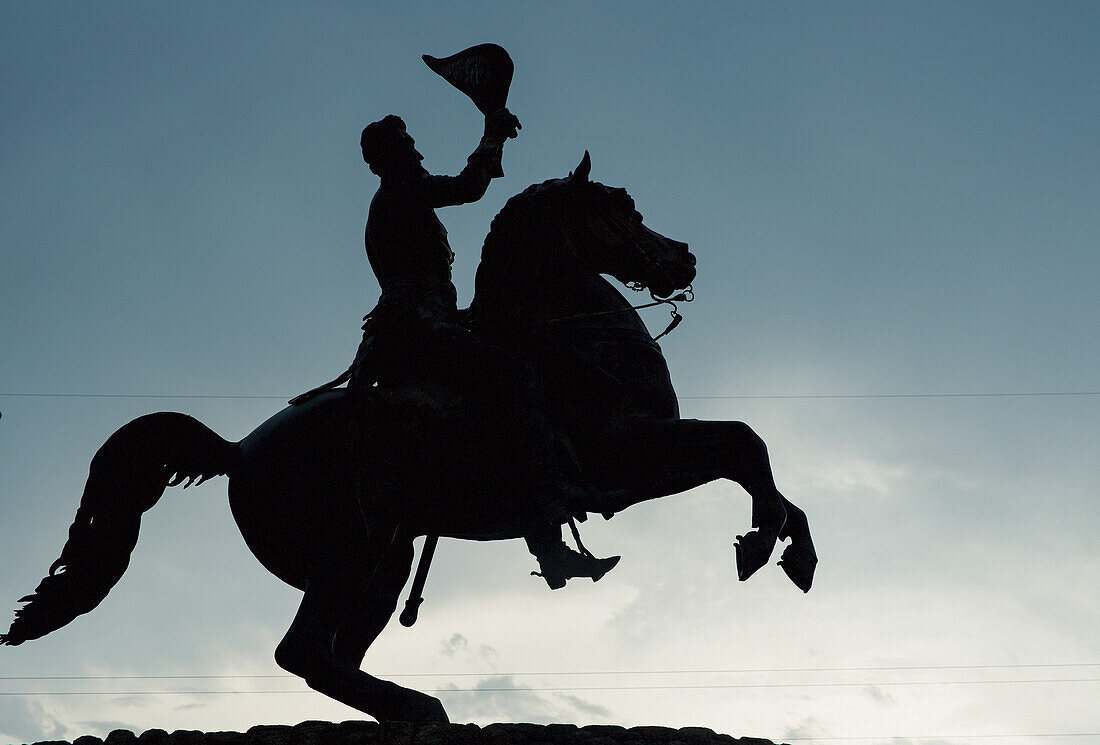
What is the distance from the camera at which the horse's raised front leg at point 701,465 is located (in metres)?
7.04

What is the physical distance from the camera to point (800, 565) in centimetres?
706

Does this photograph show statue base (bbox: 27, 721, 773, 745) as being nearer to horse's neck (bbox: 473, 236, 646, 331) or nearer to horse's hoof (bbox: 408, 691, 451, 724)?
horse's hoof (bbox: 408, 691, 451, 724)

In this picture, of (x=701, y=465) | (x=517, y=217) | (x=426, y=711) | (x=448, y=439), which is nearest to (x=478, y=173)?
(x=517, y=217)

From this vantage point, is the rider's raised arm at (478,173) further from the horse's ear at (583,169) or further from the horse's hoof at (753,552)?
the horse's hoof at (753,552)

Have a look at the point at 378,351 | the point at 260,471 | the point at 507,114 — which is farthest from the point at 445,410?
the point at 507,114

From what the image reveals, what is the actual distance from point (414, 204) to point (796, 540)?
279cm

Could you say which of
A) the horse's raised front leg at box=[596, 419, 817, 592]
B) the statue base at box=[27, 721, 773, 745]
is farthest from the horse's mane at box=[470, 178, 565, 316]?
the statue base at box=[27, 721, 773, 745]

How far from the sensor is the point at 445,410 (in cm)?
728

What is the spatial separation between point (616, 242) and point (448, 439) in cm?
152

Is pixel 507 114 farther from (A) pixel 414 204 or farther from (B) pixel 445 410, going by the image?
(B) pixel 445 410

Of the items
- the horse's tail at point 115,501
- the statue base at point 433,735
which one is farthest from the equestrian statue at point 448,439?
the statue base at point 433,735

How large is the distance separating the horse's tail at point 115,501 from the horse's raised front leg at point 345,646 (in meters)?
0.87

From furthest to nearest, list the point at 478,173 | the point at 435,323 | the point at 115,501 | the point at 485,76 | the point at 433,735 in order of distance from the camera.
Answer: the point at 485,76, the point at 478,173, the point at 435,323, the point at 115,501, the point at 433,735

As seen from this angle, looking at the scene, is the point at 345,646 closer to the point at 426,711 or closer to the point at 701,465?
the point at 426,711
